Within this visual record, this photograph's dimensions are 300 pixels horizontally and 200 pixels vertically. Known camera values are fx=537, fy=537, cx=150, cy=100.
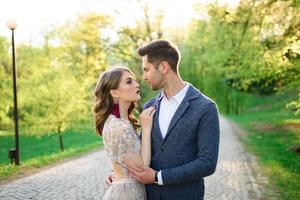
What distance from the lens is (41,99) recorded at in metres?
24.0

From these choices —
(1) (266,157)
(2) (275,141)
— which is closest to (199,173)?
(1) (266,157)

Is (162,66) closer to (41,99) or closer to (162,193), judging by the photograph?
(162,193)

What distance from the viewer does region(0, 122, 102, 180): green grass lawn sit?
14575 millimetres

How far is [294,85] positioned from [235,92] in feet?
82.7

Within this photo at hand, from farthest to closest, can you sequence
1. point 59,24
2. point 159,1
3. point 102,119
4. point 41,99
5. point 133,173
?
point 59,24 → point 159,1 → point 41,99 → point 102,119 → point 133,173

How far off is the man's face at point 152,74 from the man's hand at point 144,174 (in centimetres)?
53

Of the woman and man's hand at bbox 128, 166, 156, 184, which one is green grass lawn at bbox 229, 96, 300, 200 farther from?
man's hand at bbox 128, 166, 156, 184

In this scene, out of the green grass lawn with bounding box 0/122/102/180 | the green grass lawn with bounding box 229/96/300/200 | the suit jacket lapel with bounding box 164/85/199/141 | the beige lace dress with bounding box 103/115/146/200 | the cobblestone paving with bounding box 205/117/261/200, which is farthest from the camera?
the green grass lawn with bounding box 0/122/102/180

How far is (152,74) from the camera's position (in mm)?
3354

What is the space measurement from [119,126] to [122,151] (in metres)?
0.18

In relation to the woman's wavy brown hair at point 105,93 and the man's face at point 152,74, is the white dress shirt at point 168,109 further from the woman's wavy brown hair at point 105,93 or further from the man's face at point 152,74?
the woman's wavy brown hair at point 105,93

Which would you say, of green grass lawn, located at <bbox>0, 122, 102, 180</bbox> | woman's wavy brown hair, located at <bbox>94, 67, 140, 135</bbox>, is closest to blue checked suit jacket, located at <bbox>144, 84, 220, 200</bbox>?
woman's wavy brown hair, located at <bbox>94, 67, 140, 135</bbox>

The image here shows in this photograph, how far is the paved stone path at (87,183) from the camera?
1005cm

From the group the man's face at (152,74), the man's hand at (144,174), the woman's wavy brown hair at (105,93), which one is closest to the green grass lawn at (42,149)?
the woman's wavy brown hair at (105,93)
